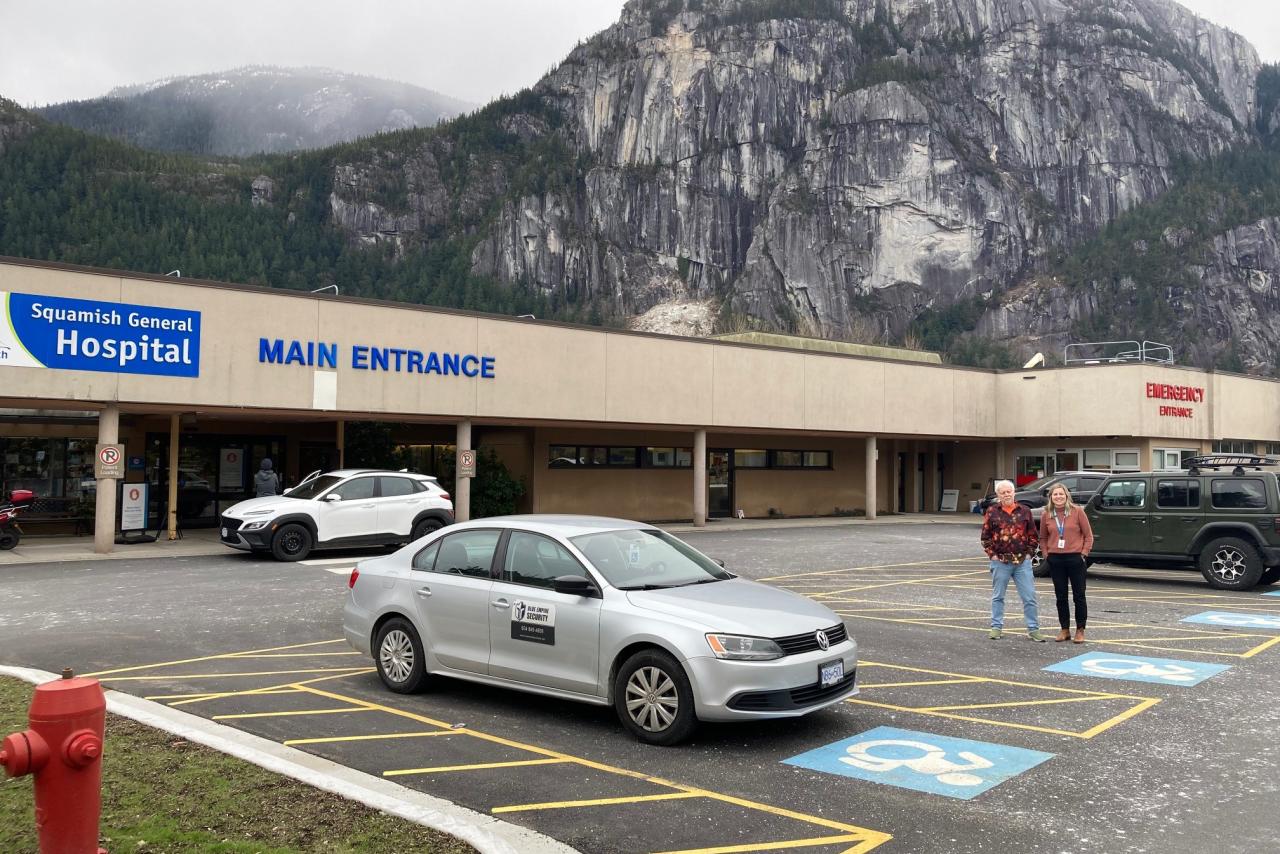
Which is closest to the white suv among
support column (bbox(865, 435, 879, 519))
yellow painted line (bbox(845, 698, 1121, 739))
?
yellow painted line (bbox(845, 698, 1121, 739))

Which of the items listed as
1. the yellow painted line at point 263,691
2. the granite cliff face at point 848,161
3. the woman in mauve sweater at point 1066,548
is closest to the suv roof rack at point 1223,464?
the woman in mauve sweater at point 1066,548

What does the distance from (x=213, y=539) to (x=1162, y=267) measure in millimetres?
145384

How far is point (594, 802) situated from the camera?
5.55 metres

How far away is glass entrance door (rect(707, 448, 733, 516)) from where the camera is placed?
32.0 metres

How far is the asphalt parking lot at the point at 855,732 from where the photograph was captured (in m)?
5.25

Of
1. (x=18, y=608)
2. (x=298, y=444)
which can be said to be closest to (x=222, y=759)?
(x=18, y=608)

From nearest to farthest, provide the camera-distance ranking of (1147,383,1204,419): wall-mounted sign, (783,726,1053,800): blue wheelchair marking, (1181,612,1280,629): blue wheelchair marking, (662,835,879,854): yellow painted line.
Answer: (662,835,879,854): yellow painted line
(783,726,1053,800): blue wheelchair marking
(1181,612,1280,629): blue wheelchair marking
(1147,383,1204,419): wall-mounted sign

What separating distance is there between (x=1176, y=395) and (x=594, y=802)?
A: 113ft

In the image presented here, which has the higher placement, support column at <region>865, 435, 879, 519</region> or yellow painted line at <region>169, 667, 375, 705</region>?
support column at <region>865, 435, 879, 519</region>

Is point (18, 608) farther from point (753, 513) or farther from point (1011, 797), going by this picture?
point (753, 513)

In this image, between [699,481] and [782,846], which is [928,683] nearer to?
[782,846]

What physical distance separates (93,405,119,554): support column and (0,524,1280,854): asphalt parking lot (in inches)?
248

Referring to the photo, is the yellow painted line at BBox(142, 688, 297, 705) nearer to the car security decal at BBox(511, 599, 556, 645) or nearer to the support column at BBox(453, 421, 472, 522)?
the car security decal at BBox(511, 599, 556, 645)

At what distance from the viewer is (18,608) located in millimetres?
12477
